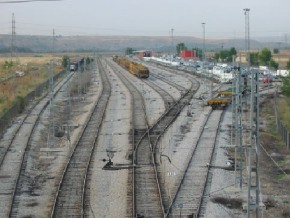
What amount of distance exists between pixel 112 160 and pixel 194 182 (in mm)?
4020

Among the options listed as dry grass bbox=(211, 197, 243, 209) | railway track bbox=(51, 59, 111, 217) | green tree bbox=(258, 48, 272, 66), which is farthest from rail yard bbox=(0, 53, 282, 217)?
green tree bbox=(258, 48, 272, 66)

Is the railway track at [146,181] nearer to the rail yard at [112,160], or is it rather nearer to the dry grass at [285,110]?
the rail yard at [112,160]

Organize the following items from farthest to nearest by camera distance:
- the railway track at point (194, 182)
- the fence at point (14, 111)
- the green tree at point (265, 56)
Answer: the green tree at point (265, 56)
the fence at point (14, 111)
the railway track at point (194, 182)

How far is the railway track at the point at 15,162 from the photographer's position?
1596 centimetres

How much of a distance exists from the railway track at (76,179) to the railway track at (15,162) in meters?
1.20

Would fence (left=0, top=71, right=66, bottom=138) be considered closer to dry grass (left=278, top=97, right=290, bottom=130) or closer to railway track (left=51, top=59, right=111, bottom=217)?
railway track (left=51, top=59, right=111, bottom=217)

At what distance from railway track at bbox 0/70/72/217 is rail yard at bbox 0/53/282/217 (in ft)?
0.09

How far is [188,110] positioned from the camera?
3378 cm

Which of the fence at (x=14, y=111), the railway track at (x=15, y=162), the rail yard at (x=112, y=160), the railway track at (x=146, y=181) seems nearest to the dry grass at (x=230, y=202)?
the rail yard at (x=112, y=160)

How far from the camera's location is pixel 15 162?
2075 cm

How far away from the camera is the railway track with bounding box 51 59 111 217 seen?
1518cm

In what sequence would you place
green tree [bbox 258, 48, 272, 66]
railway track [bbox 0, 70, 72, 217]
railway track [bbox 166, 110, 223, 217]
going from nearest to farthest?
railway track [bbox 166, 110, 223, 217], railway track [bbox 0, 70, 72, 217], green tree [bbox 258, 48, 272, 66]

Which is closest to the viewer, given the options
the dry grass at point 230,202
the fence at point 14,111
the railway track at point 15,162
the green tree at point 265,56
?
the dry grass at point 230,202

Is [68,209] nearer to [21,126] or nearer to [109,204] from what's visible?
[109,204]
